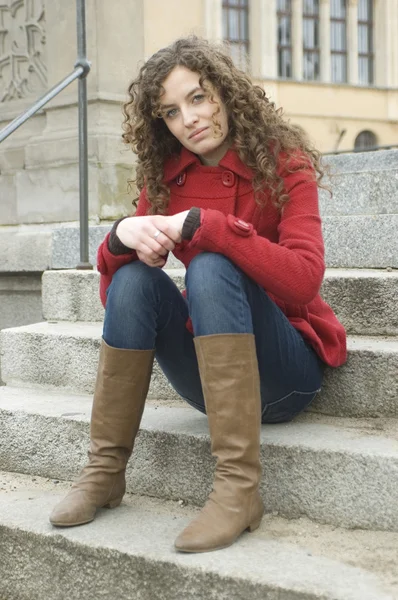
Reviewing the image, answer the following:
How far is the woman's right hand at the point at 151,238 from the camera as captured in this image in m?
2.06

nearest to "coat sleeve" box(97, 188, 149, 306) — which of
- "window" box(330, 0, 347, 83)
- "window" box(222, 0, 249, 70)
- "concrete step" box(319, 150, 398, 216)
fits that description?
"concrete step" box(319, 150, 398, 216)

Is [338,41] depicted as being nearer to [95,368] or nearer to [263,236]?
[95,368]

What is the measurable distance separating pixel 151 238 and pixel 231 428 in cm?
48

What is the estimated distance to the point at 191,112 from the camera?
2.16 metres

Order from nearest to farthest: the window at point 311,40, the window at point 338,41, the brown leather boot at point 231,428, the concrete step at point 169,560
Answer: the concrete step at point 169,560 → the brown leather boot at point 231,428 → the window at point 311,40 → the window at point 338,41

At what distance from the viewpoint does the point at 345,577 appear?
1.78 meters

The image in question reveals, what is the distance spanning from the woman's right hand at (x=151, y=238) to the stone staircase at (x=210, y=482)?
1.70 ft

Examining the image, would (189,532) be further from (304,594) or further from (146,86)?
(146,86)

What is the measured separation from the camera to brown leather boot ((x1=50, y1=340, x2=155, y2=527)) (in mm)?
2113

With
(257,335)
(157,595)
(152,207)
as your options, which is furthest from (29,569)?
(152,207)

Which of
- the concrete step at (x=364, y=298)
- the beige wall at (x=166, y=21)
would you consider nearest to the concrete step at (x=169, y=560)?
the concrete step at (x=364, y=298)

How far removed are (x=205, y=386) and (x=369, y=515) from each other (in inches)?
19.8

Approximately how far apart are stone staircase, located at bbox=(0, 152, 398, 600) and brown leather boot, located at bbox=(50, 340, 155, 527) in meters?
0.05

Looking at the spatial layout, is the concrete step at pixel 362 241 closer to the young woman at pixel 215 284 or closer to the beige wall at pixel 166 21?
the young woman at pixel 215 284
